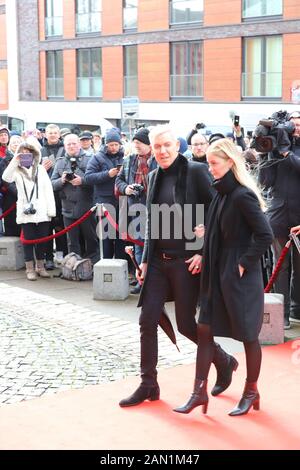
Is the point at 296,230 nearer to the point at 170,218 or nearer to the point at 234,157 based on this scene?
the point at 170,218

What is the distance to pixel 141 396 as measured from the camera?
18.9 ft

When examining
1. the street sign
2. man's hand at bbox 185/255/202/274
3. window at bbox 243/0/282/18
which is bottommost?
man's hand at bbox 185/255/202/274

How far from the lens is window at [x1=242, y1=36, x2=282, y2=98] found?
30.2 meters

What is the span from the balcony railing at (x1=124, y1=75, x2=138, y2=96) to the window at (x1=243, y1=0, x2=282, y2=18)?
6.86 m

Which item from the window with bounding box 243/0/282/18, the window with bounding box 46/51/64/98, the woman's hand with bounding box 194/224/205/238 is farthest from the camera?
the window with bounding box 46/51/64/98

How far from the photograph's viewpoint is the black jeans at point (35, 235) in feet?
35.6

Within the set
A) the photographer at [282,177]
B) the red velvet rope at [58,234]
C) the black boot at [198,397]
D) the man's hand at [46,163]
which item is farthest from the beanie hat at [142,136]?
the black boot at [198,397]

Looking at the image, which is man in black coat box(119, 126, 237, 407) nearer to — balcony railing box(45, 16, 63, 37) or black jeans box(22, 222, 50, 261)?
black jeans box(22, 222, 50, 261)

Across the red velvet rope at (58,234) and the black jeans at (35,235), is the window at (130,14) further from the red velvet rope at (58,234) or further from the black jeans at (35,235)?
the red velvet rope at (58,234)

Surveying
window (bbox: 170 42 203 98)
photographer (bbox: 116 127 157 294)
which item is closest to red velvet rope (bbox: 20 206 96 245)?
photographer (bbox: 116 127 157 294)

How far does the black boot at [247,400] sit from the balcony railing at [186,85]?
28103mm

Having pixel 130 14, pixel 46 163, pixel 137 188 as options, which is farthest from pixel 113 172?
pixel 130 14
